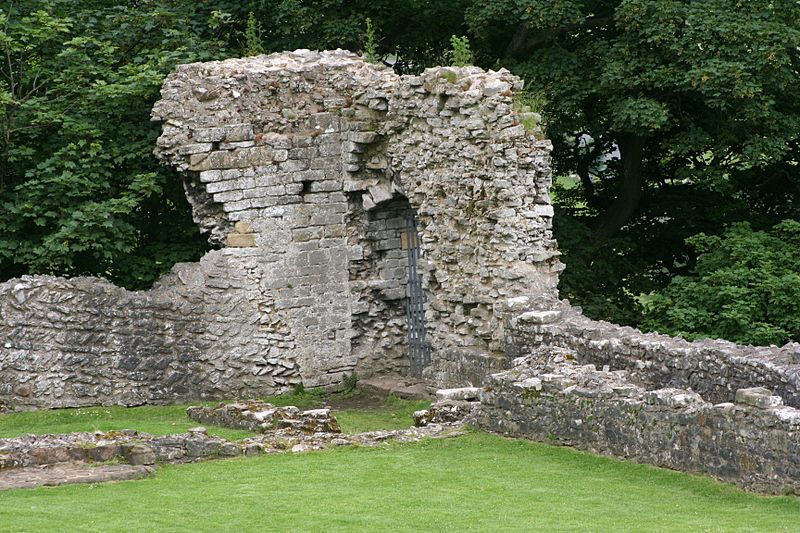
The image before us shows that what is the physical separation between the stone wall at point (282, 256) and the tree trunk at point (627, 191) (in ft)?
19.3

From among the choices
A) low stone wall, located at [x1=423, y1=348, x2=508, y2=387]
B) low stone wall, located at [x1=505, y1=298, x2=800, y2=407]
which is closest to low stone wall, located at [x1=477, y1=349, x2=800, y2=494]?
low stone wall, located at [x1=505, y1=298, x2=800, y2=407]

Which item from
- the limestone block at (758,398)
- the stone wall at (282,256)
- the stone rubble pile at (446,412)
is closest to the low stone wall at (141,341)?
Result: the stone wall at (282,256)

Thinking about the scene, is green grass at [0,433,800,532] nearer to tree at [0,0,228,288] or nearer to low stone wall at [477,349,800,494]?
low stone wall at [477,349,800,494]

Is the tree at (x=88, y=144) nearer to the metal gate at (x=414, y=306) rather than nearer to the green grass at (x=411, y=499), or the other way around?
the metal gate at (x=414, y=306)

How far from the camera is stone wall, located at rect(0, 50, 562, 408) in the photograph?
18.4 metres

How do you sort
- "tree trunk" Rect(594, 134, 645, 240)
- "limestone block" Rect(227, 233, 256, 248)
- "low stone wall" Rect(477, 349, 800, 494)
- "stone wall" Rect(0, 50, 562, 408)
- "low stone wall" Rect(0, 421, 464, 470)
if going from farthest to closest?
"tree trunk" Rect(594, 134, 645, 240) → "limestone block" Rect(227, 233, 256, 248) → "stone wall" Rect(0, 50, 562, 408) → "low stone wall" Rect(0, 421, 464, 470) → "low stone wall" Rect(477, 349, 800, 494)

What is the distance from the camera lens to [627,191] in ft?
82.0

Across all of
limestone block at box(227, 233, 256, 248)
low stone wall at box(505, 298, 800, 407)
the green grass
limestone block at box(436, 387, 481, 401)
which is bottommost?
the green grass

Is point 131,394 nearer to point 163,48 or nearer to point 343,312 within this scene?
point 343,312

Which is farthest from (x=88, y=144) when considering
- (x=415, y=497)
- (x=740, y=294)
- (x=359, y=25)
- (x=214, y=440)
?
(x=415, y=497)

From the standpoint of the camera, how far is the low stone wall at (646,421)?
11664mm

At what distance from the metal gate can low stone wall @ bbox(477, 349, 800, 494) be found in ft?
15.2

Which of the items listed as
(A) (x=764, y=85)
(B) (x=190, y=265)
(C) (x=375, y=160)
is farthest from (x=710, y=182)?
(B) (x=190, y=265)

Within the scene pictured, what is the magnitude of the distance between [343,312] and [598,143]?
7605 mm
